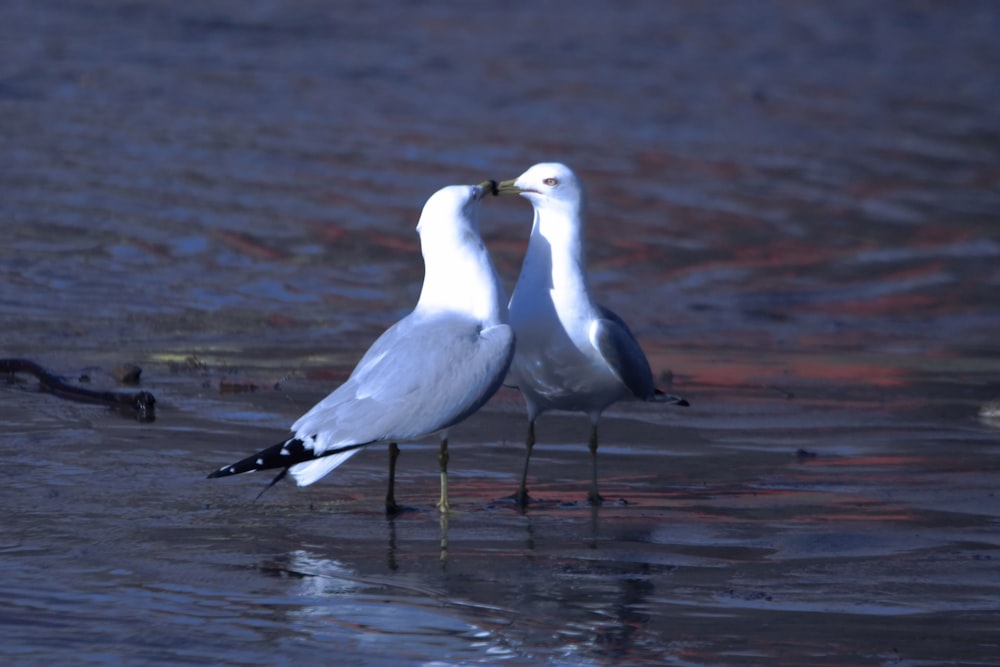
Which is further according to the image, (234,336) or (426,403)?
(234,336)

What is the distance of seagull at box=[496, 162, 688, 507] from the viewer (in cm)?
600

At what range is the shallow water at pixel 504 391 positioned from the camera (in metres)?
4.48

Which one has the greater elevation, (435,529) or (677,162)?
(677,162)

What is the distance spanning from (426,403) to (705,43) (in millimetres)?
18333

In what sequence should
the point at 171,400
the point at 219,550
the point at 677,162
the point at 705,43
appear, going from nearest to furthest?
the point at 219,550 < the point at 171,400 < the point at 677,162 < the point at 705,43

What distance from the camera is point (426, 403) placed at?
545 cm

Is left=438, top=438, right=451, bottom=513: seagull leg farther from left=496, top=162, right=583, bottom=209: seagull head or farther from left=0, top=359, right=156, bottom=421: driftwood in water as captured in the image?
left=0, top=359, right=156, bottom=421: driftwood in water

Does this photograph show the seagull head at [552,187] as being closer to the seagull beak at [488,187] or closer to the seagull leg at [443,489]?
the seagull beak at [488,187]

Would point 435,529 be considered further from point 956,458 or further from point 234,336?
point 234,336

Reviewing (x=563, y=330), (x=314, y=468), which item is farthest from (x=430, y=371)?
(x=563, y=330)

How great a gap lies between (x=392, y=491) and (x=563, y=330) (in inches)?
34.4

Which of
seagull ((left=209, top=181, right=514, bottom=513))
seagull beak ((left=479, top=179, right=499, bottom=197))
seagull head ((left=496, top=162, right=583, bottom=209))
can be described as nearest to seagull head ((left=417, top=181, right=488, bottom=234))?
seagull ((left=209, top=181, right=514, bottom=513))

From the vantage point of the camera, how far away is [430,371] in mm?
5492

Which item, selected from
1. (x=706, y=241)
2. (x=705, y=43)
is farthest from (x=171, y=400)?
(x=705, y=43)
